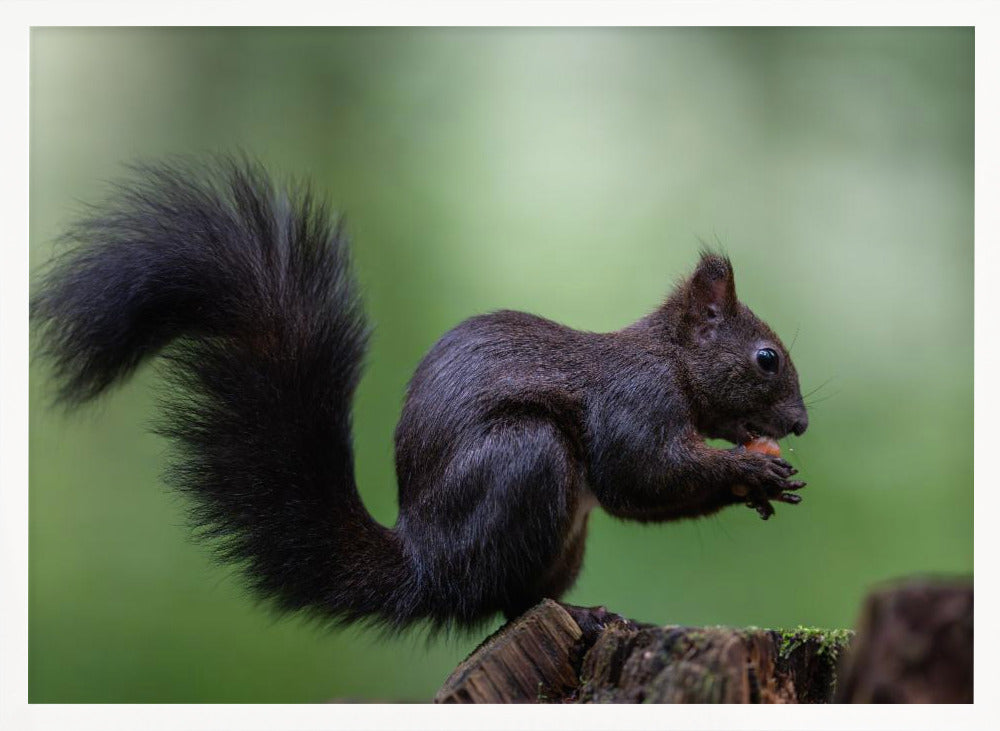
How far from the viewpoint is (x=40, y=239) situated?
262 centimetres

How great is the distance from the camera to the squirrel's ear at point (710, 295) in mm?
2682

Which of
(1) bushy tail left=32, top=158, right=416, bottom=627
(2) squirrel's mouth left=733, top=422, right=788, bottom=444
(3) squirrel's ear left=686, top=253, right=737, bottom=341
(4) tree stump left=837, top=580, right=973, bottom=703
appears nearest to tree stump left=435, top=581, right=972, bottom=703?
(4) tree stump left=837, top=580, right=973, bottom=703

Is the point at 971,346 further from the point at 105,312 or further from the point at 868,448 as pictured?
the point at 105,312

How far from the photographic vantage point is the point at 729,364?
2633mm

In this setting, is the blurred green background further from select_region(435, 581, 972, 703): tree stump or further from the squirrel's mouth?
select_region(435, 581, 972, 703): tree stump

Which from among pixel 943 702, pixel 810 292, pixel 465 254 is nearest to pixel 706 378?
pixel 943 702

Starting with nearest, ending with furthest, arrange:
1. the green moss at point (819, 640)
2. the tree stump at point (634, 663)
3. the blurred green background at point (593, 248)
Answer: the tree stump at point (634, 663), the green moss at point (819, 640), the blurred green background at point (593, 248)

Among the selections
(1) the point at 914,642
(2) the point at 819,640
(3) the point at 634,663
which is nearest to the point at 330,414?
(3) the point at 634,663

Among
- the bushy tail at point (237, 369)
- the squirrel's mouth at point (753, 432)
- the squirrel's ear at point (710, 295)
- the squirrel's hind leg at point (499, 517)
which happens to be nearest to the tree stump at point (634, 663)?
the squirrel's hind leg at point (499, 517)

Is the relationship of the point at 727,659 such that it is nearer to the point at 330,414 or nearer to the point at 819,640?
the point at 819,640

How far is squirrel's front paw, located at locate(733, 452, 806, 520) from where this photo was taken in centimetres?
245

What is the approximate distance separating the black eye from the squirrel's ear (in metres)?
0.13
